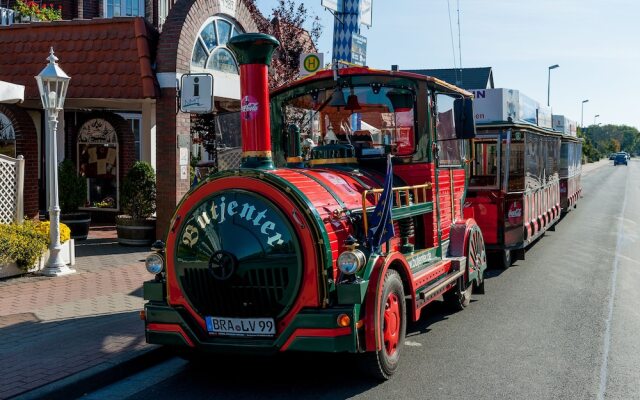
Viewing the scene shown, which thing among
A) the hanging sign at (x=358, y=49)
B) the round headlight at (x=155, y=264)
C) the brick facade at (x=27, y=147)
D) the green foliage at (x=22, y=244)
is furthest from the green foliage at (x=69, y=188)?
the round headlight at (x=155, y=264)

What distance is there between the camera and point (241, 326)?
5180mm

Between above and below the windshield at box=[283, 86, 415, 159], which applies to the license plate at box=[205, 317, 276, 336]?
below

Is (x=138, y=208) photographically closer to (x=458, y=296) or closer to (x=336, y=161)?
(x=336, y=161)

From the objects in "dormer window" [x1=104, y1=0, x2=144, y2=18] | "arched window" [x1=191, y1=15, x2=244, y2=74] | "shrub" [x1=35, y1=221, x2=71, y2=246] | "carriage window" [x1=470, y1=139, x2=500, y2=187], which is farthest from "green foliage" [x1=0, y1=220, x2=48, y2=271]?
"dormer window" [x1=104, y1=0, x2=144, y2=18]

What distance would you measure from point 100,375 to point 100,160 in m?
11.7

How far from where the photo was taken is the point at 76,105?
14.8 m

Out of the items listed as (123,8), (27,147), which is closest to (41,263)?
(27,147)

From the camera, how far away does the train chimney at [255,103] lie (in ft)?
18.6

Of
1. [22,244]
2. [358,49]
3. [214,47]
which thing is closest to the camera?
[22,244]

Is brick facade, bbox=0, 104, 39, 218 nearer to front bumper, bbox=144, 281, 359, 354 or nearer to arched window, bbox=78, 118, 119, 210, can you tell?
arched window, bbox=78, 118, 119, 210

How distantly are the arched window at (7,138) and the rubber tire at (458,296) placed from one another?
10539 mm

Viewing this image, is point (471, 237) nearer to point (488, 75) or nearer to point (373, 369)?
point (373, 369)

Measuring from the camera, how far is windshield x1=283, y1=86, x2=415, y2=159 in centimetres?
707

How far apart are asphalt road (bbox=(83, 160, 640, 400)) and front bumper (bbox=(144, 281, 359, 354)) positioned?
41cm
